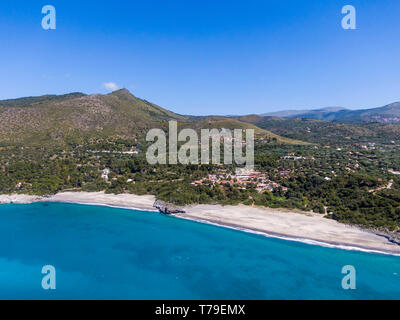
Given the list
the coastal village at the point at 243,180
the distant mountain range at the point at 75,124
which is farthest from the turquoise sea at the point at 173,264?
the distant mountain range at the point at 75,124

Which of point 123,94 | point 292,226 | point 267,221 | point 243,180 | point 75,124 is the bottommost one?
point 292,226

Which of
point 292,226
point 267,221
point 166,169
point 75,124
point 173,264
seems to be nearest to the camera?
point 173,264

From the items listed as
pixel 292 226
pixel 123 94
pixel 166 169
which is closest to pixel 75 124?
pixel 166 169

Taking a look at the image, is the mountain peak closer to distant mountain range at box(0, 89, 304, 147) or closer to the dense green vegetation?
distant mountain range at box(0, 89, 304, 147)

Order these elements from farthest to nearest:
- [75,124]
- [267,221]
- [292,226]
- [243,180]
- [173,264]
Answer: [75,124] < [243,180] < [267,221] < [292,226] < [173,264]

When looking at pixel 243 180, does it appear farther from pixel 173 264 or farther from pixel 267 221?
pixel 173 264

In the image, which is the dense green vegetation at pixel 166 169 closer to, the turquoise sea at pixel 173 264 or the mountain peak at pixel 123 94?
the turquoise sea at pixel 173 264

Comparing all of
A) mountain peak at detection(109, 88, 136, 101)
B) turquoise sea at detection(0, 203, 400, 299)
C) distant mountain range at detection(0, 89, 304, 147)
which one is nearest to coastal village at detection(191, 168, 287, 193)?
turquoise sea at detection(0, 203, 400, 299)

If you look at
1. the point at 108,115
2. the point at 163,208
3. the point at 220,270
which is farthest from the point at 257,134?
the point at 220,270
